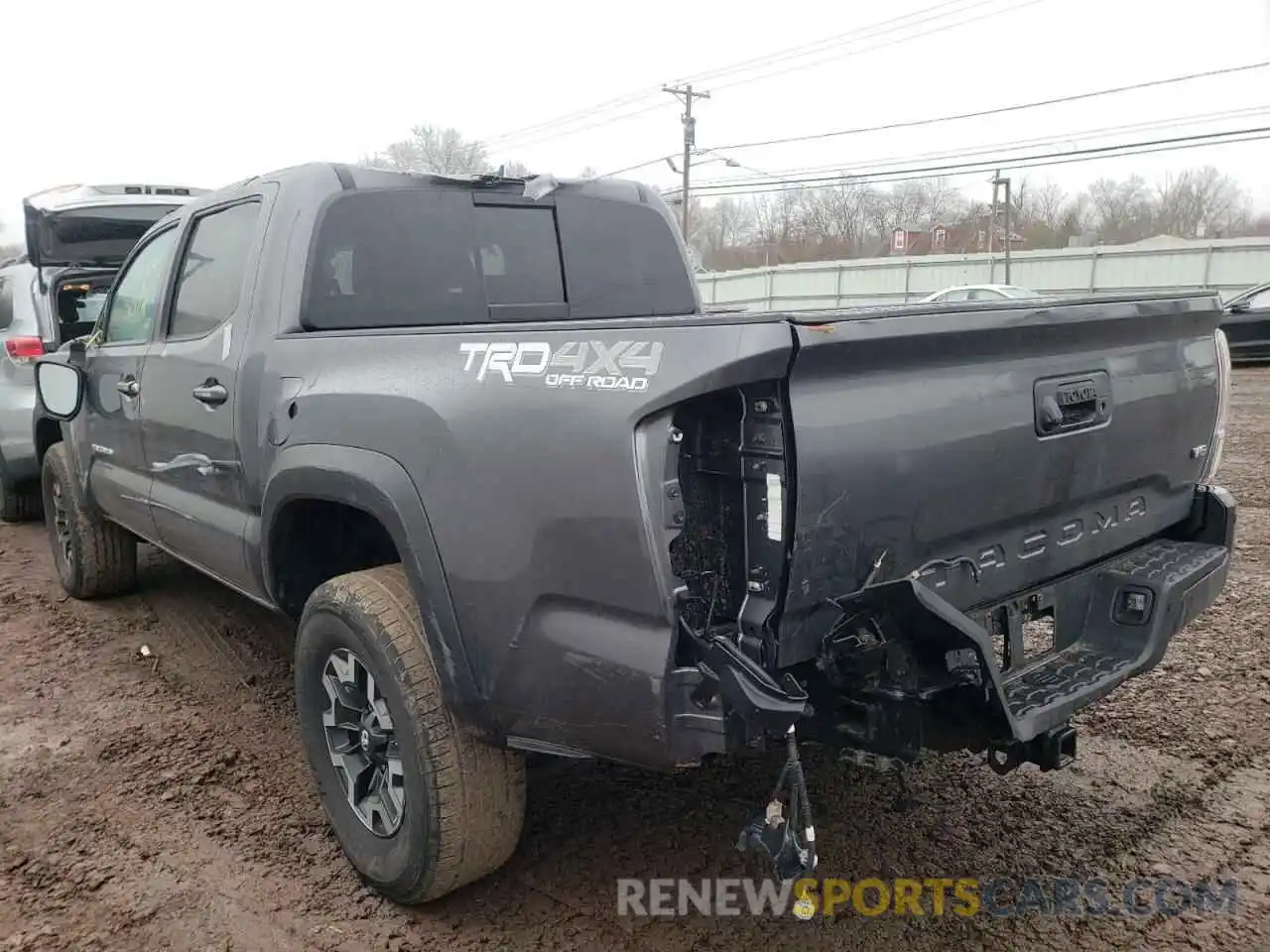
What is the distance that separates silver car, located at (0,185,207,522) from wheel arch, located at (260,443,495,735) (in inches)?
204

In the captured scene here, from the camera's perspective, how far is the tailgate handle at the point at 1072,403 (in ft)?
8.03

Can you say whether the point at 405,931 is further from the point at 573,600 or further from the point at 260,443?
the point at 260,443

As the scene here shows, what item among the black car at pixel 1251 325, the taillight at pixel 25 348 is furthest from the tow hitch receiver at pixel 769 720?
the black car at pixel 1251 325

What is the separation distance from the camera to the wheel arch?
2.35 m

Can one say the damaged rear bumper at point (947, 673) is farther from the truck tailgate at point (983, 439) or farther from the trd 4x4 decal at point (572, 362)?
the trd 4x4 decal at point (572, 362)

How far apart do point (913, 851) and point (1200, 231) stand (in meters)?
45.9

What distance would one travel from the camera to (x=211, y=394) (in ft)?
11.0

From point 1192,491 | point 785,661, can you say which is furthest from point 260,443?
point 1192,491

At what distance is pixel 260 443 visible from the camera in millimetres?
3090

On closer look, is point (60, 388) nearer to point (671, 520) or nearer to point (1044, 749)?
point (671, 520)

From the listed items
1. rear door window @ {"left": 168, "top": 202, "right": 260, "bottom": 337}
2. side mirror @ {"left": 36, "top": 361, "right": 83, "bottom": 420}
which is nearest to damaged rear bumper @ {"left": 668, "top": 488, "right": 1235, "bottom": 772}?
rear door window @ {"left": 168, "top": 202, "right": 260, "bottom": 337}

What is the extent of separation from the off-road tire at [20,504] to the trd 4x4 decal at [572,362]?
265 inches

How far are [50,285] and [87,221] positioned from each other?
0.61 m

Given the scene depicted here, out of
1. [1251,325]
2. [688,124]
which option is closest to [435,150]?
[688,124]
